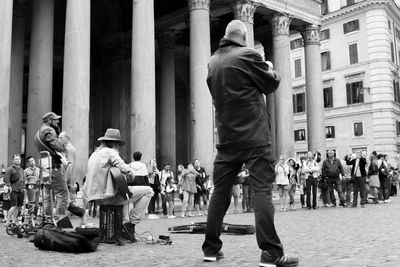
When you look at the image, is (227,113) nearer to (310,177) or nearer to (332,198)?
(310,177)

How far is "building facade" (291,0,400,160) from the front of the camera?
129ft

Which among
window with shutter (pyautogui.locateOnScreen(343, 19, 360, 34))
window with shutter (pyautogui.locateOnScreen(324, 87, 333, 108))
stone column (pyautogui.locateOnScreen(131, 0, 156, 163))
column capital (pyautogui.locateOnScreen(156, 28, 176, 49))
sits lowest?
stone column (pyautogui.locateOnScreen(131, 0, 156, 163))

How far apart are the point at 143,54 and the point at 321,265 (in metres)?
13.8

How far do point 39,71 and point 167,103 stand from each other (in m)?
9.86

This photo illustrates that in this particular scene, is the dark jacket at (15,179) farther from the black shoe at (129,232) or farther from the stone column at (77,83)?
the black shoe at (129,232)

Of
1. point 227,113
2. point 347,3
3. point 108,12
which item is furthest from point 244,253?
point 347,3

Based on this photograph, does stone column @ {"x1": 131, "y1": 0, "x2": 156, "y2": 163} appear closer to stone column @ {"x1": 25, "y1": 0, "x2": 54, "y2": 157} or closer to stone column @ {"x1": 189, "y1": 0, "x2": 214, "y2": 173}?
stone column @ {"x1": 189, "y1": 0, "x2": 214, "y2": 173}

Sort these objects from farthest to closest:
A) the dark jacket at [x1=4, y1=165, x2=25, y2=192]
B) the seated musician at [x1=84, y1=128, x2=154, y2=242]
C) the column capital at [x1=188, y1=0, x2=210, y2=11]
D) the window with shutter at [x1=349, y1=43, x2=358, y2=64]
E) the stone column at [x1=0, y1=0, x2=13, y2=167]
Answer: the window with shutter at [x1=349, y1=43, x2=358, y2=64]
the column capital at [x1=188, y1=0, x2=210, y2=11]
the stone column at [x1=0, y1=0, x2=13, y2=167]
the dark jacket at [x1=4, y1=165, x2=25, y2=192]
the seated musician at [x1=84, y1=128, x2=154, y2=242]

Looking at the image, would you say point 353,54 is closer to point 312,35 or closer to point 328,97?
point 328,97

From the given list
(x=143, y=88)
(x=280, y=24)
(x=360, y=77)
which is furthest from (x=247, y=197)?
(x=360, y=77)

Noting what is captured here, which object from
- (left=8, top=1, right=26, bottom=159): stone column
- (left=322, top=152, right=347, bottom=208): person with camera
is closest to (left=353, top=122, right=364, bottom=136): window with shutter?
(left=322, top=152, right=347, bottom=208): person with camera

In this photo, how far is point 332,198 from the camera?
58.3ft

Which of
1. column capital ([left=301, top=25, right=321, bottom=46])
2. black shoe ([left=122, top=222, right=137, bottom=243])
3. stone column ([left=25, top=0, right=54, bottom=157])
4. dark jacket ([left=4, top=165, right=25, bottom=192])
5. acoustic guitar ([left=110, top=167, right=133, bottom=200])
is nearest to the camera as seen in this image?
acoustic guitar ([left=110, top=167, right=133, bottom=200])

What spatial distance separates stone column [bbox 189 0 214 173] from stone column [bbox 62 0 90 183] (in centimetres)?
517
